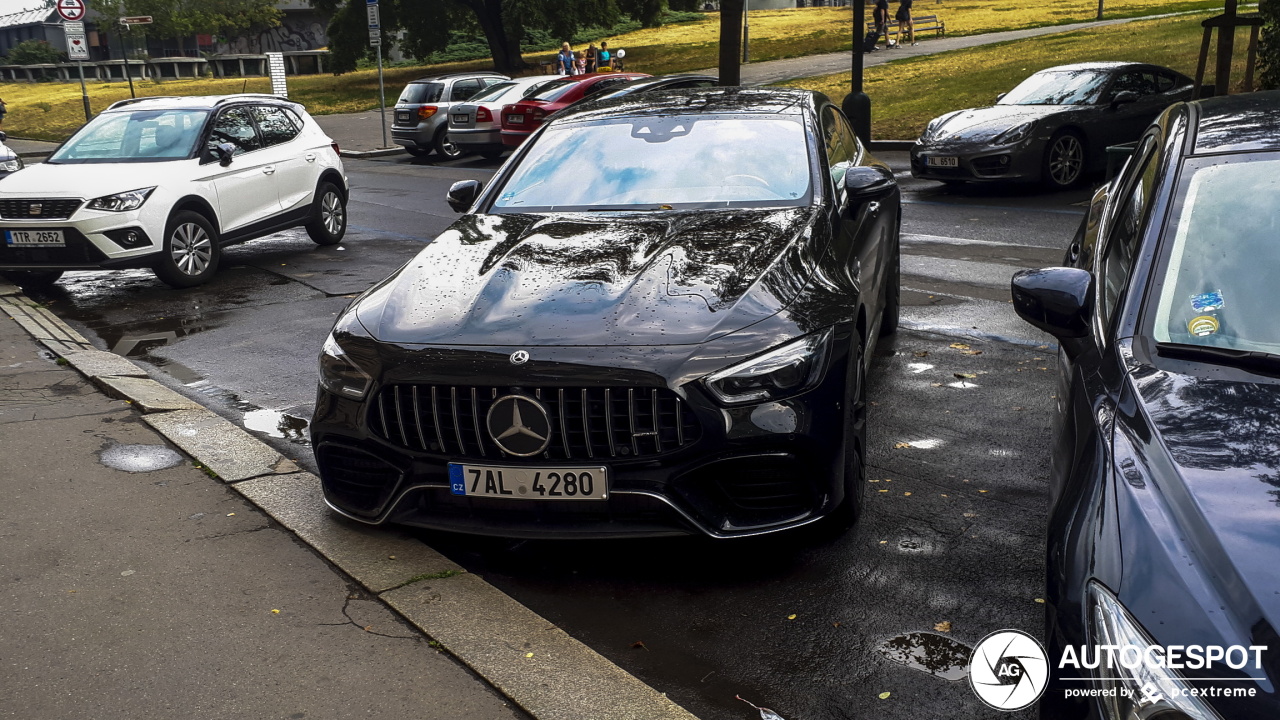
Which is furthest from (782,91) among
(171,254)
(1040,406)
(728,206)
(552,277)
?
(171,254)

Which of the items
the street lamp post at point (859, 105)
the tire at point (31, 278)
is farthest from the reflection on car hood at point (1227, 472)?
Result: the street lamp post at point (859, 105)

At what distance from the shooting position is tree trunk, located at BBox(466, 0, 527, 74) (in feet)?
146

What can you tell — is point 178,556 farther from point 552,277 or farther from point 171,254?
point 171,254

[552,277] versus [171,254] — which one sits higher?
[552,277]

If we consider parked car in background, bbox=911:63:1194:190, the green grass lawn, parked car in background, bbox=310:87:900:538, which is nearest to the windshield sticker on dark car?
parked car in background, bbox=310:87:900:538

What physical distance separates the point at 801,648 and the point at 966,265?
701 centimetres

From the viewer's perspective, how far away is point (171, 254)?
10.3 metres

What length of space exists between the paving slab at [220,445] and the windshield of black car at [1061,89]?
1190 cm

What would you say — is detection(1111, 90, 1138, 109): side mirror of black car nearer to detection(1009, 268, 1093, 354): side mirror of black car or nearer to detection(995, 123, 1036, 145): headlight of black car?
detection(995, 123, 1036, 145): headlight of black car

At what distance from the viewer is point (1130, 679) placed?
82.1 inches

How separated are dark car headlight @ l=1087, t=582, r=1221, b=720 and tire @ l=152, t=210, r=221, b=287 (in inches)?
375

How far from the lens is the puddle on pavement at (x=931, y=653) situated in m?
3.47

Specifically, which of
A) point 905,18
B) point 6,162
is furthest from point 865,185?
point 905,18

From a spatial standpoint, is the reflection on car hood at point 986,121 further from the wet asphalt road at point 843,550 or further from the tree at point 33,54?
the tree at point 33,54
